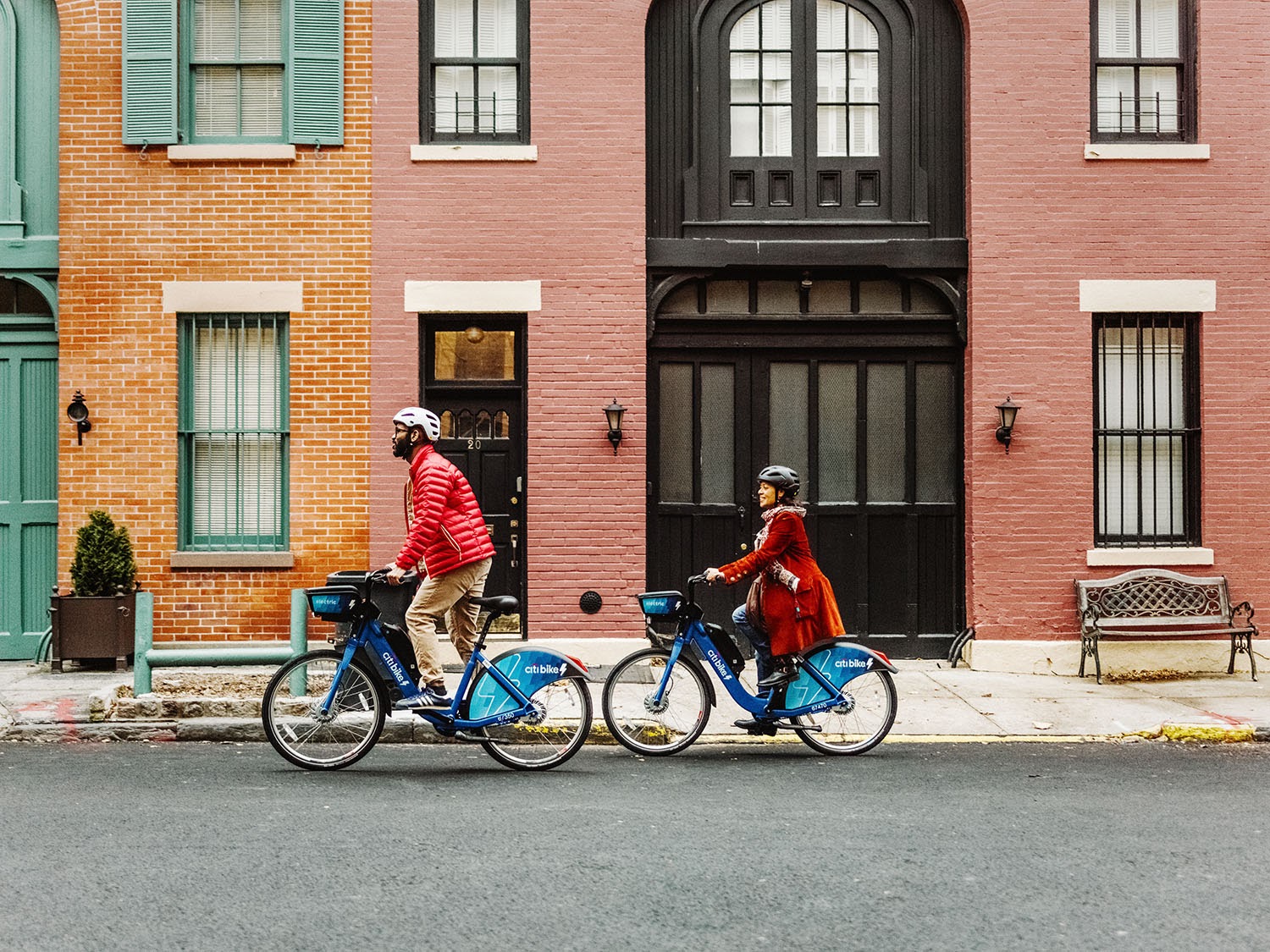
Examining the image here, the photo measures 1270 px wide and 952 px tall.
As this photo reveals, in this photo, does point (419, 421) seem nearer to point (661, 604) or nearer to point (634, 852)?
point (661, 604)

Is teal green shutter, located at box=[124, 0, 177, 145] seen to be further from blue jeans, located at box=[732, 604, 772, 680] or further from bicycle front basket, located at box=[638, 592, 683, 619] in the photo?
blue jeans, located at box=[732, 604, 772, 680]

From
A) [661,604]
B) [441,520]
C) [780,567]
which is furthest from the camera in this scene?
[780,567]

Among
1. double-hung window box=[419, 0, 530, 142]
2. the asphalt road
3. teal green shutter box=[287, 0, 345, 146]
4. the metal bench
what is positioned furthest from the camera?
double-hung window box=[419, 0, 530, 142]

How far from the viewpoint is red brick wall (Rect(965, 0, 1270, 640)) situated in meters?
11.4

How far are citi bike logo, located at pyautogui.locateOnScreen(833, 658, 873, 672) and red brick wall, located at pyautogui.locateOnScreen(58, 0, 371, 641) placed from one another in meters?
5.10

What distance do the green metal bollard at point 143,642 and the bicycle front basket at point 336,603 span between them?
179cm

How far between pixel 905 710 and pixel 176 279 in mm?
7222

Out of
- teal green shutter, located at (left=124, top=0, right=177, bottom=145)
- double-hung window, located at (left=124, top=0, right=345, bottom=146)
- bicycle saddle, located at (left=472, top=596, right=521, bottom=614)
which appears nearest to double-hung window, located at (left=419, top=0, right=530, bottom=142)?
double-hung window, located at (left=124, top=0, right=345, bottom=146)

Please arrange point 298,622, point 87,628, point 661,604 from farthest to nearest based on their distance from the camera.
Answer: point 87,628, point 298,622, point 661,604

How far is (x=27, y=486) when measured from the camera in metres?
11.6

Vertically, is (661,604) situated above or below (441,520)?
below

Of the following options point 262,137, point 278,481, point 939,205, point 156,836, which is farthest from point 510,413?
point 156,836

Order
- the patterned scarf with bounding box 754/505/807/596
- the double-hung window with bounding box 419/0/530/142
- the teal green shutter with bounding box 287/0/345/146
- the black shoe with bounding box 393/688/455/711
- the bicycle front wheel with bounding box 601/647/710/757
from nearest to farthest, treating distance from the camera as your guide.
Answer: the black shoe with bounding box 393/688/455/711, the bicycle front wheel with bounding box 601/647/710/757, the patterned scarf with bounding box 754/505/807/596, the teal green shutter with bounding box 287/0/345/146, the double-hung window with bounding box 419/0/530/142

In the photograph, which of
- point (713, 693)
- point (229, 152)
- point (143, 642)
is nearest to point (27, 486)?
point (229, 152)
